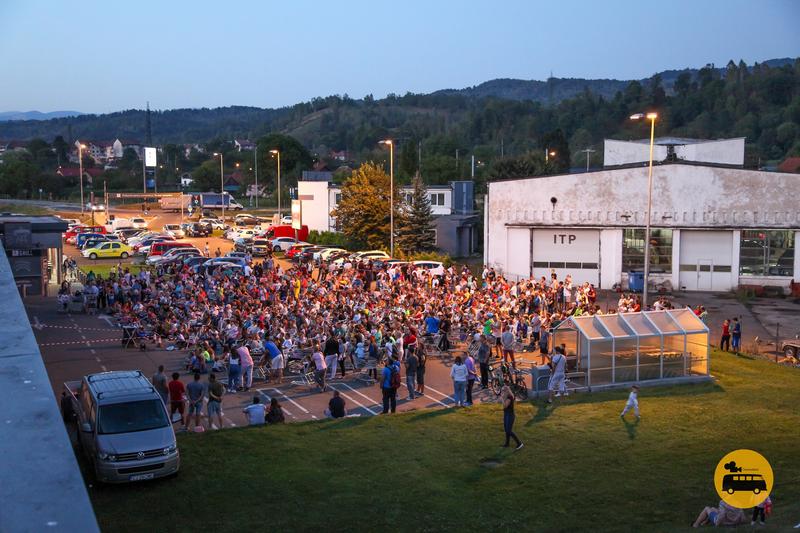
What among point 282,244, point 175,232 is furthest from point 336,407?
point 175,232

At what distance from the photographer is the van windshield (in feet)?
44.6

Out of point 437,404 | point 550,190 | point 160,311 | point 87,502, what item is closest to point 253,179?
point 550,190

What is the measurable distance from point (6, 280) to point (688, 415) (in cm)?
1541

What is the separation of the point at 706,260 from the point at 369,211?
68.7ft

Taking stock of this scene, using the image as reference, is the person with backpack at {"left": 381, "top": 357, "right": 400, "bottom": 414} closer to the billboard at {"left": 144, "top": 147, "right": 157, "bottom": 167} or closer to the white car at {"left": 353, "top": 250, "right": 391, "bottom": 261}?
the white car at {"left": 353, "top": 250, "right": 391, "bottom": 261}

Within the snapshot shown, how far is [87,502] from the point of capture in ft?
26.2

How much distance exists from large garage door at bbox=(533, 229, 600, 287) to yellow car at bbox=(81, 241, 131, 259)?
1089 inches

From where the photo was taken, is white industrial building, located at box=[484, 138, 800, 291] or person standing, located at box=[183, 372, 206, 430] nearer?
person standing, located at box=[183, 372, 206, 430]

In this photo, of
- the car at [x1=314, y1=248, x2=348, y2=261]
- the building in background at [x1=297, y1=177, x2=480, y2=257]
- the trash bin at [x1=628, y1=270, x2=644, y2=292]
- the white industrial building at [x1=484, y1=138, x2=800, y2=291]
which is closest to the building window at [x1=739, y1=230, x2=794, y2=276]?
the white industrial building at [x1=484, y1=138, x2=800, y2=291]

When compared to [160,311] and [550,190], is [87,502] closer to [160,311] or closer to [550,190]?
[160,311]

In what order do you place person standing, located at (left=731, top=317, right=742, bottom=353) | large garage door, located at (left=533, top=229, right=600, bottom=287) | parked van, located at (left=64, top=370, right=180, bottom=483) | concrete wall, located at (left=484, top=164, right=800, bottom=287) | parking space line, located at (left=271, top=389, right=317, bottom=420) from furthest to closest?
1. large garage door, located at (left=533, top=229, right=600, bottom=287)
2. concrete wall, located at (left=484, top=164, right=800, bottom=287)
3. person standing, located at (left=731, top=317, right=742, bottom=353)
4. parking space line, located at (left=271, top=389, right=317, bottom=420)
5. parked van, located at (left=64, top=370, right=180, bottom=483)

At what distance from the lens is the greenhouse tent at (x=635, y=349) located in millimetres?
20719

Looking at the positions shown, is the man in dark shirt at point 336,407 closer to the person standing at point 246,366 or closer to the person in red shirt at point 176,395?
the person in red shirt at point 176,395

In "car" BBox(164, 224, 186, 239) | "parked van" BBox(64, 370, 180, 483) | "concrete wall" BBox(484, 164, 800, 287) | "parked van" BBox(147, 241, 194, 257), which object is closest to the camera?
"parked van" BBox(64, 370, 180, 483)
